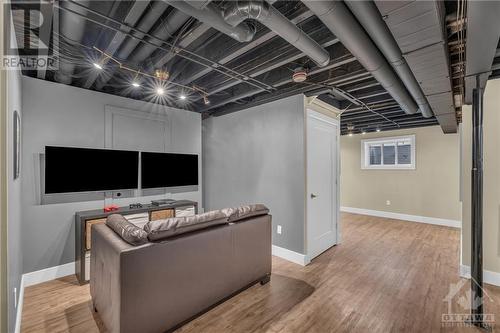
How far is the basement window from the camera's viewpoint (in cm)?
602

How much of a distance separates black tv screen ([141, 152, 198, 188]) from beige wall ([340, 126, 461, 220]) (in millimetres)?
5068

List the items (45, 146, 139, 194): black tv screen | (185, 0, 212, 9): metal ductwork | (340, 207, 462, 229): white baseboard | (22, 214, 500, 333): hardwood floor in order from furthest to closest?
1. (340, 207, 462, 229): white baseboard
2. (45, 146, 139, 194): black tv screen
3. (22, 214, 500, 333): hardwood floor
4. (185, 0, 212, 9): metal ductwork

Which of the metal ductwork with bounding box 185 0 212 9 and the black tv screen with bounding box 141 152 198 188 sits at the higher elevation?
the metal ductwork with bounding box 185 0 212 9

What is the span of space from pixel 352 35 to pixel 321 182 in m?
2.48

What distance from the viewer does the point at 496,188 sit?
2.76 metres

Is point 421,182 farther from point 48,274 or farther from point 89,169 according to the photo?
point 48,274

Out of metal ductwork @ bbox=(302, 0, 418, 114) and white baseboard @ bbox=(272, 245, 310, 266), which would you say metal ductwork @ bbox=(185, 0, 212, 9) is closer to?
metal ductwork @ bbox=(302, 0, 418, 114)

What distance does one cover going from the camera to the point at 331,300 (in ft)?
7.85

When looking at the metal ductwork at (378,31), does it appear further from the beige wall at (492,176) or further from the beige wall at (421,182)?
the beige wall at (421,182)

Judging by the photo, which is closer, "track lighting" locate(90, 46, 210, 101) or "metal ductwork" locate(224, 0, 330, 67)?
"metal ductwork" locate(224, 0, 330, 67)

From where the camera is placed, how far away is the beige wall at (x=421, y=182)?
540 centimetres

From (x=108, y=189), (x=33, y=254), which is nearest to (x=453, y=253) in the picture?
(x=108, y=189)

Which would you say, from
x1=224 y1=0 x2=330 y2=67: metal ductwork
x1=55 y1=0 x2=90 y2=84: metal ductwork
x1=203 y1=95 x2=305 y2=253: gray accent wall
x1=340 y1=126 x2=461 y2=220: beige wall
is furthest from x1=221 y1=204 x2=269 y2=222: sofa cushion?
x1=340 y1=126 x2=461 y2=220: beige wall

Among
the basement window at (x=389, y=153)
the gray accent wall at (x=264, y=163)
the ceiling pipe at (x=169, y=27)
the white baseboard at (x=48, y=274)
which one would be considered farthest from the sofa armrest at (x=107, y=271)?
the basement window at (x=389, y=153)
